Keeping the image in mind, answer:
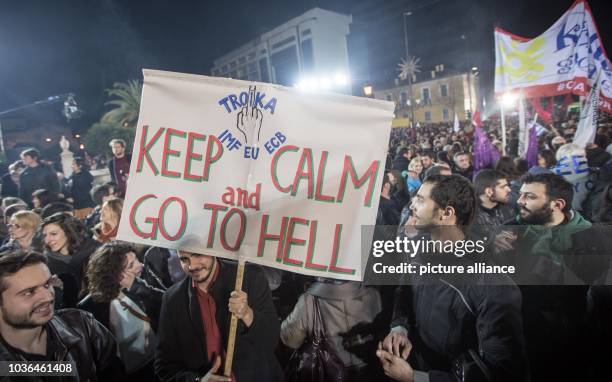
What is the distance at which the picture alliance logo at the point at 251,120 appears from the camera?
207 centimetres

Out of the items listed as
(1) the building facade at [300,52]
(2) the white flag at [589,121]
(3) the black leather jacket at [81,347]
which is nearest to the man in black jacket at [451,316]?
(3) the black leather jacket at [81,347]

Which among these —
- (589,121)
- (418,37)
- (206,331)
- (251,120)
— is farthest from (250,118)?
(418,37)

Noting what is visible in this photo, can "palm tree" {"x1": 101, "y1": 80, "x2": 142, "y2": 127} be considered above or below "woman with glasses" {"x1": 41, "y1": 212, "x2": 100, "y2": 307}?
above

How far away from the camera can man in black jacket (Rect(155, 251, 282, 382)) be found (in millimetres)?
2281

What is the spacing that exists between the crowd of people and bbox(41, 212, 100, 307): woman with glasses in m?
0.01

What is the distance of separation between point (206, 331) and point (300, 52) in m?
51.9

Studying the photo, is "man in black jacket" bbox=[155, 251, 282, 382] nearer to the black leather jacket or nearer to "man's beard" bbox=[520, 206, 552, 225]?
the black leather jacket

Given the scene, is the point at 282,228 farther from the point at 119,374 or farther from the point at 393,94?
the point at 393,94

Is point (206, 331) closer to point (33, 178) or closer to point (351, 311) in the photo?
point (351, 311)

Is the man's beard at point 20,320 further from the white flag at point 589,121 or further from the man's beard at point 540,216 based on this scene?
the white flag at point 589,121

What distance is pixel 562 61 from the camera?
19.9ft

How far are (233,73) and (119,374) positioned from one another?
62824mm

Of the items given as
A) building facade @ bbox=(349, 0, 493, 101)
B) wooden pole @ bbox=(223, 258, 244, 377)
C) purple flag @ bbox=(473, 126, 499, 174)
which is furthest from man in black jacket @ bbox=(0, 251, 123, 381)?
building facade @ bbox=(349, 0, 493, 101)

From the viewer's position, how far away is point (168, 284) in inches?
136
